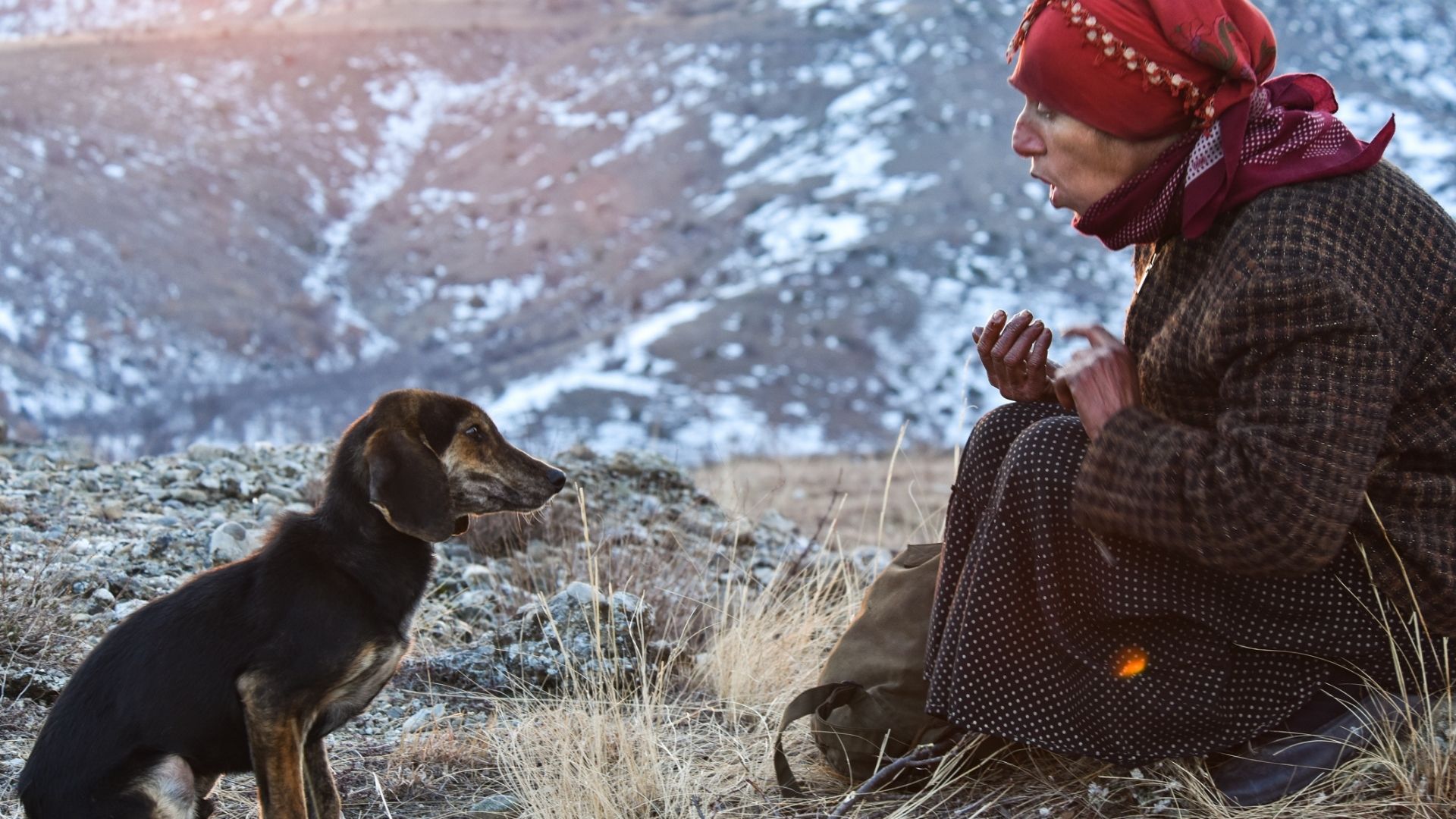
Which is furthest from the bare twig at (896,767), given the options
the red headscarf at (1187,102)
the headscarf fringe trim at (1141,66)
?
the headscarf fringe trim at (1141,66)

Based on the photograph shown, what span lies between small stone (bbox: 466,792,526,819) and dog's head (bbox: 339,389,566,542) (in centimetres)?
75

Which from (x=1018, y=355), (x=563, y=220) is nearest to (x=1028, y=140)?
(x=1018, y=355)

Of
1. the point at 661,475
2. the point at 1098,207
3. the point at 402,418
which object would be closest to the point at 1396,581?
the point at 1098,207

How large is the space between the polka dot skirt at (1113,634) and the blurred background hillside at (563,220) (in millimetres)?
6257

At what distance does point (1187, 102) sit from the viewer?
2488mm

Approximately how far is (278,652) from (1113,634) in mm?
1837

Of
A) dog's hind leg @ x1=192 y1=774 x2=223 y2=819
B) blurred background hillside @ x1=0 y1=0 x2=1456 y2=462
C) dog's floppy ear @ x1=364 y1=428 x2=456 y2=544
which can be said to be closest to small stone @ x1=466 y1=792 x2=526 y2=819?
dog's hind leg @ x1=192 y1=774 x2=223 y2=819

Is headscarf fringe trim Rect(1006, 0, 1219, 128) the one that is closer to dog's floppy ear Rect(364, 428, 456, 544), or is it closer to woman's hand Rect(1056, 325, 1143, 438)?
woman's hand Rect(1056, 325, 1143, 438)

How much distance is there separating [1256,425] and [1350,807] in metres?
1.00

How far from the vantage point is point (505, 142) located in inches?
1213

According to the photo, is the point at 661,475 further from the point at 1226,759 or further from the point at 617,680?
the point at 1226,759

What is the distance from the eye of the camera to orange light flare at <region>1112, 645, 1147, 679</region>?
2.53m

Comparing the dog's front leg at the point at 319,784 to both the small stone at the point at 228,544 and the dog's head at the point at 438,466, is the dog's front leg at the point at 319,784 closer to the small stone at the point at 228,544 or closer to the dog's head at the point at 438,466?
the dog's head at the point at 438,466

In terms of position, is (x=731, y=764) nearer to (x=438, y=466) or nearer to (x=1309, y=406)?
(x=438, y=466)
